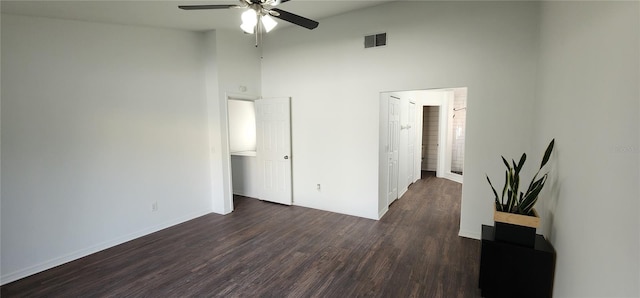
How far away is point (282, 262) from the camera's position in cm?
306

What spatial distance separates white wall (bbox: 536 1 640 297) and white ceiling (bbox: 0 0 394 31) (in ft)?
8.21

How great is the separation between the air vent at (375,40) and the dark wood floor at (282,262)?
2.56m

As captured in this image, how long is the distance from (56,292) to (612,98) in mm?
4338

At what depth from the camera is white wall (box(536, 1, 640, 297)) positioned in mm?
1271

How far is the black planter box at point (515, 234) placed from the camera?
7.32 feet

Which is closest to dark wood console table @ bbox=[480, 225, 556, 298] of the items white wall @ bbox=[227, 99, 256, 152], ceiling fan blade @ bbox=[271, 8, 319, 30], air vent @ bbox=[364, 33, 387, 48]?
ceiling fan blade @ bbox=[271, 8, 319, 30]

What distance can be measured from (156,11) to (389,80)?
2.99 metres

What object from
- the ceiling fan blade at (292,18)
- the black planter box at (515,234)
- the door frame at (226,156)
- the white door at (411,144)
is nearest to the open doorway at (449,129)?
the white door at (411,144)

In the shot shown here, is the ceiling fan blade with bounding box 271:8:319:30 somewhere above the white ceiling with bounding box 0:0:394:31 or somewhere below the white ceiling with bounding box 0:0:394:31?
below

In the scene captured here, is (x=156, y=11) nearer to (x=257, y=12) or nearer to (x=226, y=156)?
(x=257, y=12)

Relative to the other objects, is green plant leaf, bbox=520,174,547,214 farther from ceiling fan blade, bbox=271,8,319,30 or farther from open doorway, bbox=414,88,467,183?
open doorway, bbox=414,88,467,183

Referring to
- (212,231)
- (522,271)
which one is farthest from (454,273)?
(212,231)

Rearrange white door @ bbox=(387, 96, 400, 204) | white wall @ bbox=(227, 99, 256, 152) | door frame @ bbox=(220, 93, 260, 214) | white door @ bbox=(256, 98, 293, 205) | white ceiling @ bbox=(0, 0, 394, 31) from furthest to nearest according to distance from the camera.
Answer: white wall @ bbox=(227, 99, 256, 152), white door @ bbox=(256, 98, 293, 205), white door @ bbox=(387, 96, 400, 204), door frame @ bbox=(220, 93, 260, 214), white ceiling @ bbox=(0, 0, 394, 31)

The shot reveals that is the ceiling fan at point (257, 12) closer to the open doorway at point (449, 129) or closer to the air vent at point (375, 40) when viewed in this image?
the air vent at point (375, 40)
